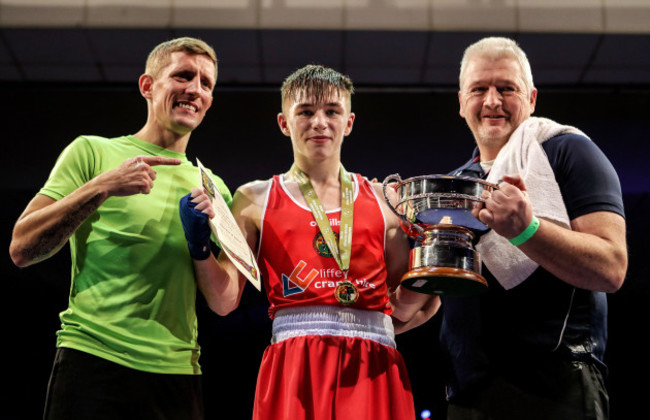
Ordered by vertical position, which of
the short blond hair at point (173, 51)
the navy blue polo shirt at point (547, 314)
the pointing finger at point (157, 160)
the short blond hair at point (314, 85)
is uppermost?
the short blond hair at point (173, 51)

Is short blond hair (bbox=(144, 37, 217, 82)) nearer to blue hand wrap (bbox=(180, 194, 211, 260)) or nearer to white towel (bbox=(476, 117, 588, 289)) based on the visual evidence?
blue hand wrap (bbox=(180, 194, 211, 260))

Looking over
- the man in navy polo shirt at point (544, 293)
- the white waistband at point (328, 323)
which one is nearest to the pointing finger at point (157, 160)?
the white waistband at point (328, 323)

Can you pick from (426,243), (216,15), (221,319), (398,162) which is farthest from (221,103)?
(426,243)

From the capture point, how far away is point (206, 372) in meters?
7.80

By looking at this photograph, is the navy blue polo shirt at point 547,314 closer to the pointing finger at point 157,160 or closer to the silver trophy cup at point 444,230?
the silver trophy cup at point 444,230

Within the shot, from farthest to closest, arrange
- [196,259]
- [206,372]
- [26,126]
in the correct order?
[206,372] < [26,126] < [196,259]

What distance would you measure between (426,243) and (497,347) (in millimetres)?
351

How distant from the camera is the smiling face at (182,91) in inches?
95.5

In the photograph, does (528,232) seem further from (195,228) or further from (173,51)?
(173,51)

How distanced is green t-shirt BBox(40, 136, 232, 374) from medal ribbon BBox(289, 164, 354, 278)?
1.41 ft

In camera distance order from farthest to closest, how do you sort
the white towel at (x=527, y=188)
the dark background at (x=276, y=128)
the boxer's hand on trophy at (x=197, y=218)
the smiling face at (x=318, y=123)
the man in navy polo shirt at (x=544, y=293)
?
1. the dark background at (x=276, y=128)
2. the smiling face at (x=318, y=123)
3. the boxer's hand on trophy at (x=197, y=218)
4. the white towel at (x=527, y=188)
5. the man in navy polo shirt at (x=544, y=293)

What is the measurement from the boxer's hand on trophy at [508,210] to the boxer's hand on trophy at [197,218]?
0.79m

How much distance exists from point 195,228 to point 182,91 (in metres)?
0.66

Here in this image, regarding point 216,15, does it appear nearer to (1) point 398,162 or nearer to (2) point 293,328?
(1) point 398,162
